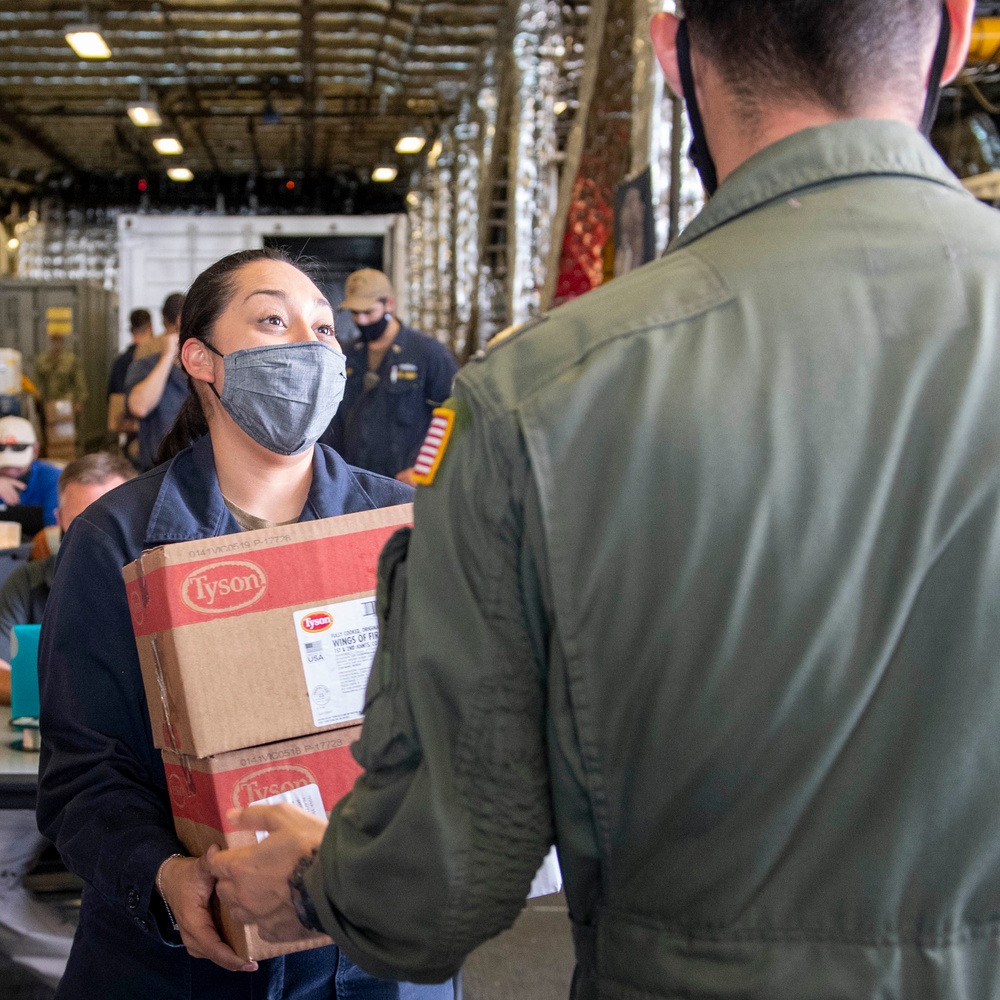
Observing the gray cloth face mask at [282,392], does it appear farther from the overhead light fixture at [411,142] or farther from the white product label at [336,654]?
the overhead light fixture at [411,142]

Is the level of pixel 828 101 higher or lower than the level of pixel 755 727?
higher

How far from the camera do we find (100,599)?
1.52 metres

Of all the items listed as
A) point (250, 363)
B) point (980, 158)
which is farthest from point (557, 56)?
point (250, 363)

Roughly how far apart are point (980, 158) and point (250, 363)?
919 cm

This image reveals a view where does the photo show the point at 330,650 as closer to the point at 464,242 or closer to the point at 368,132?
the point at 464,242

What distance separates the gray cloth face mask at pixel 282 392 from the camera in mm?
1755

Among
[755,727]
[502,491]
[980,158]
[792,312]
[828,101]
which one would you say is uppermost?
[980,158]

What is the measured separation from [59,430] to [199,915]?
12169mm

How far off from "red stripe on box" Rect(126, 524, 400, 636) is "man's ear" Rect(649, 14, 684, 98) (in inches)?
25.3

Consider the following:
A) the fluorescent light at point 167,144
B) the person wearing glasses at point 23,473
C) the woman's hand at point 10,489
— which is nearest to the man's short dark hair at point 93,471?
the person wearing glasses at point 23,473

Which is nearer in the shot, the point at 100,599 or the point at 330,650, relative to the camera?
the point at 330,650

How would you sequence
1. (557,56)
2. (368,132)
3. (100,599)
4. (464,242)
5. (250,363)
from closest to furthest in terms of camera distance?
1. (100,599)
2. (250,363)
3. (557,56)
4. (464,242)
5. (368,132)

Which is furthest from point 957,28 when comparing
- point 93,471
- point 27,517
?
point 27,517

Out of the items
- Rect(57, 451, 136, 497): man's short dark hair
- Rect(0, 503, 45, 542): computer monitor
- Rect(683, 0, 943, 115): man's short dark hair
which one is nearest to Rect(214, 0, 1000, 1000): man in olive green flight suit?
Rect(683, 0, 943, 115): man's short dark hair
